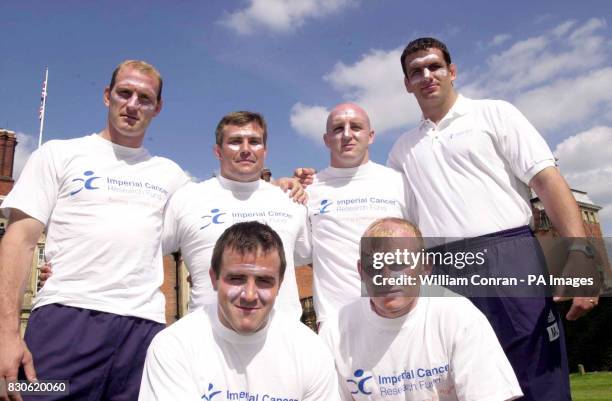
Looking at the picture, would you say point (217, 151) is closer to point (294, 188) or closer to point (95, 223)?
point (294, 188)

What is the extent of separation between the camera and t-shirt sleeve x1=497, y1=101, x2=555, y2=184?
3977 mm

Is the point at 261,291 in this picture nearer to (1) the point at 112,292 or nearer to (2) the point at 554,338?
(1) the point at 112,292

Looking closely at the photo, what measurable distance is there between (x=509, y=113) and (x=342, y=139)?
1.47 metres

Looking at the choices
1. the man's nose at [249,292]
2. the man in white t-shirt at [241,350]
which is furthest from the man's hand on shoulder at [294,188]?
the man's nose at [249,292]

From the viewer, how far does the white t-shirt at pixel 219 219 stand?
414 centimetres

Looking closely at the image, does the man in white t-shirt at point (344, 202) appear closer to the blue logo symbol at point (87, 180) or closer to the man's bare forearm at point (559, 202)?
Result: the man's bare forearm at point (559, 202)

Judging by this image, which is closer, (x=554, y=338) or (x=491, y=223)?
(x=554, y=338)

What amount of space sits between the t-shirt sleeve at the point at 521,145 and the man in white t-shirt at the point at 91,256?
2.90 m

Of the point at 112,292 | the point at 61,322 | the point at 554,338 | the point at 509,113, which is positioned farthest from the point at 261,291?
the point at 509,113

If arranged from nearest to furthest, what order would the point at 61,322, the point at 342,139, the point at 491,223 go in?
1. the point at 61,322
2. the point at 491,223
3. the point at 342,139

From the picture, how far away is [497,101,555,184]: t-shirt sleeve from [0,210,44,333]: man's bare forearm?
3735 mm

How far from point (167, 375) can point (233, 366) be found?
39cm

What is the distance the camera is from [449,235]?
13.5ft

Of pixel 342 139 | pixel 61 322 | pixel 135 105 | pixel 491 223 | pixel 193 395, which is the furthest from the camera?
pixel 342 139
